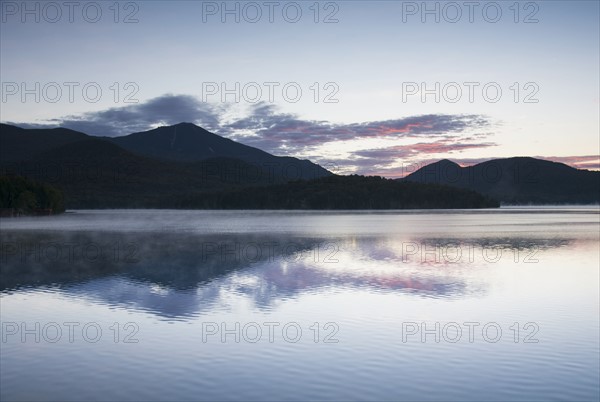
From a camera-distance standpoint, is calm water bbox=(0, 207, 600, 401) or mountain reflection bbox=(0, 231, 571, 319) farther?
mountain reflection bbox=(0, 231, 571, 319)

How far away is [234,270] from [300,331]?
713 inches

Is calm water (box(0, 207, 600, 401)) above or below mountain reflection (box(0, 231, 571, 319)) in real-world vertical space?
below

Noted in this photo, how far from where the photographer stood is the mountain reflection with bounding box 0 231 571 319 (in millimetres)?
28266

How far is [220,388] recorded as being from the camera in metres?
14.0

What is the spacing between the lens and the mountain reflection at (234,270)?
2827cm

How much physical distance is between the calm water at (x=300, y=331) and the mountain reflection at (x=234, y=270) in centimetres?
22

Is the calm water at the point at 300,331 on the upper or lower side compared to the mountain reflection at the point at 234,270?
lower

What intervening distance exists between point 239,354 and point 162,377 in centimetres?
296

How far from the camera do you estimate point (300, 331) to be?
20.4 metres

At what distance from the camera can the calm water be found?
14.2 metres

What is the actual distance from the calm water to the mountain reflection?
0.71 feet

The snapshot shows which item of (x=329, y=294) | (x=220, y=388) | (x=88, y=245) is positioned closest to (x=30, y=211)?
(x=88, y=245)

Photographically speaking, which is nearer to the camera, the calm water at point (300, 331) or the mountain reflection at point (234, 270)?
the calm water at point (300, 331)

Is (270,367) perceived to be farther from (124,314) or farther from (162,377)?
(124,314)
